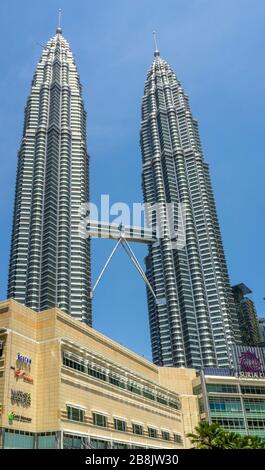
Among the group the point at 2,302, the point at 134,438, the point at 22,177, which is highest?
the point at 22,177

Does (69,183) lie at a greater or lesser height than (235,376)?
greater

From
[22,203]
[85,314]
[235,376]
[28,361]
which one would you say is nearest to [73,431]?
[28,361]

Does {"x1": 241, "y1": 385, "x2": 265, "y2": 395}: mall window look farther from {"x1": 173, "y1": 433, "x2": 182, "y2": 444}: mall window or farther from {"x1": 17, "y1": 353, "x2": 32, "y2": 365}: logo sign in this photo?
{"x1": 17, "y1": 353, "x2": 32, "y2": 365}: logo sign

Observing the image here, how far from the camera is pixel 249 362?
105 m

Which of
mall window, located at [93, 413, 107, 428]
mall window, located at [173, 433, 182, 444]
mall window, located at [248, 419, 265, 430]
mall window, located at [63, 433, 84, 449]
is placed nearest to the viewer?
mall window, located at [63, 433, 84, 449]

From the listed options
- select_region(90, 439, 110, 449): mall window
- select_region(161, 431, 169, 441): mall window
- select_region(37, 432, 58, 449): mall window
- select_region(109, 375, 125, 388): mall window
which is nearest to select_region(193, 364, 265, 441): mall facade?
select_region(161, 431, 169, 441): mall window

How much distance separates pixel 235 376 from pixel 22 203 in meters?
123

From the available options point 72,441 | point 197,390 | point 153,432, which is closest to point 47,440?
point 72,441

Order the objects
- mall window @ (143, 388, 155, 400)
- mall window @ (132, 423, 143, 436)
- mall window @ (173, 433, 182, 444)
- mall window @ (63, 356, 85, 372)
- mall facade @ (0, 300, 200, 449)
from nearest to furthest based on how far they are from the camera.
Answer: mall facade @ (0, 300, 200, 449) → mall window @ (63, 356, 85, 372) → mall window @ (132, 423, 143, 436) → mall window @ (143, 388, 155, 400) → mall window @ (173, 433, 182, 444)

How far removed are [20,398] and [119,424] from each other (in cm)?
2064

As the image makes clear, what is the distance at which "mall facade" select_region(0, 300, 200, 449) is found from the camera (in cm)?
5419

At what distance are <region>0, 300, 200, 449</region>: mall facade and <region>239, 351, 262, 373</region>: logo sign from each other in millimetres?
28993
